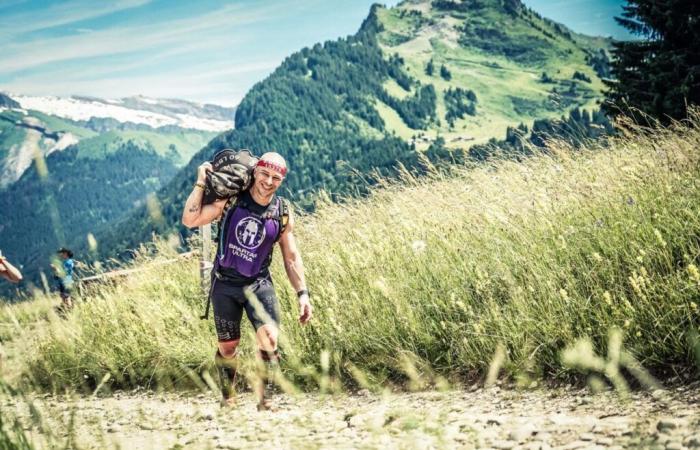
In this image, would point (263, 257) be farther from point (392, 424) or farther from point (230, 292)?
point (392, 424)

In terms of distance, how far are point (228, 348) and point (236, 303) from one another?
506 millimetres

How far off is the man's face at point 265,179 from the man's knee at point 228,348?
148cm

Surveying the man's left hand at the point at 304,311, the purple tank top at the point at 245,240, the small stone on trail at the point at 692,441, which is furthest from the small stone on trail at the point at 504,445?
the purple tank top at the point at 245,240

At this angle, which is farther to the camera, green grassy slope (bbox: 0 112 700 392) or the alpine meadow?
green grassy slope (bbox: 0 112 700 392)

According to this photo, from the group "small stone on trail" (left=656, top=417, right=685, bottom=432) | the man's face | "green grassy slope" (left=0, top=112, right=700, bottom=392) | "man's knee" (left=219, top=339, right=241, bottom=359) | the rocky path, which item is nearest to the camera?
"small stone on trail" (left=656, top=417, right=685, bottom=432)

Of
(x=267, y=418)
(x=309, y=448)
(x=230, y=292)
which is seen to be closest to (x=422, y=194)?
(x=230, y=292)

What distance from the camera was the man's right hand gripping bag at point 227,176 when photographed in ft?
15.4

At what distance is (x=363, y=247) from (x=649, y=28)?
61.7 feet

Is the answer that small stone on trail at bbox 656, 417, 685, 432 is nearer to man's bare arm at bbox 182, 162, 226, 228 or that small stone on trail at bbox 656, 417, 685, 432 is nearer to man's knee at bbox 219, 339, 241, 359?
man's knee at bbox 219, 339, 241, 359

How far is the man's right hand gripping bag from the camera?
15.4ft

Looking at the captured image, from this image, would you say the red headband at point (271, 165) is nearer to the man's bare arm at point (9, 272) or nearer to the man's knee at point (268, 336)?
the man's knee at point (268, 336)

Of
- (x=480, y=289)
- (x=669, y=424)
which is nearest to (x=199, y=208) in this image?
(x=480, y=289)

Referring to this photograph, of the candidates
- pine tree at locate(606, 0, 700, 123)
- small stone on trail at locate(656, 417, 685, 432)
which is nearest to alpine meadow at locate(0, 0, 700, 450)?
small stone on trail at locate(656, 417, 685, 432)

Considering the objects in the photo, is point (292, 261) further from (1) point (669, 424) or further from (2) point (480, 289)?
(1) point (669, 424)
